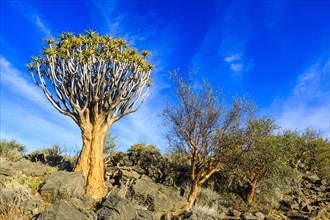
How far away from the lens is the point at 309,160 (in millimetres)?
32531

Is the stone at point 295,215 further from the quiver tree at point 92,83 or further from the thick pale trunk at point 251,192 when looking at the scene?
the quiver tree at point 92,83

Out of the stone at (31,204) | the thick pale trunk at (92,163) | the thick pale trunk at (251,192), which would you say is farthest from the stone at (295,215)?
the stone at (31,204)

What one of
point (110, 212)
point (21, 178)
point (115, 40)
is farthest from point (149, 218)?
point (115, 40)

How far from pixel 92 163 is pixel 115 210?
194 inches

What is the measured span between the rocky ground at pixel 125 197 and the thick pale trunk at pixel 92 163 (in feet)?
2.38

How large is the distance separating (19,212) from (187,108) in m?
9.74

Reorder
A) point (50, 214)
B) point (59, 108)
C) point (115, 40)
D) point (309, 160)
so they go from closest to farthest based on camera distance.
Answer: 1. point (50, 214)
2. point (59, 108)
3. point (115, 40)
4. point (309, 160)

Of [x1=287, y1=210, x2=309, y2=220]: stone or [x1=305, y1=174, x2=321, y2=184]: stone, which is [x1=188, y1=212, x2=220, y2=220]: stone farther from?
[x1=305, y1=174, x2=321, y2=184]: stone

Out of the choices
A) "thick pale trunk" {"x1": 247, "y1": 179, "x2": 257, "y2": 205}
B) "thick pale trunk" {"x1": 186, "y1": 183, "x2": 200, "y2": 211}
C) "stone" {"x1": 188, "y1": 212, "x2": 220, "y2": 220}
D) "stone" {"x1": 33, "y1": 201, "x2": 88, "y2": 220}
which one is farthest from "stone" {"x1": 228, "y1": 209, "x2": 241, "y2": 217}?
"stone" {"x1": 33, "y1": 201, "x2": 88, "y2": 220}

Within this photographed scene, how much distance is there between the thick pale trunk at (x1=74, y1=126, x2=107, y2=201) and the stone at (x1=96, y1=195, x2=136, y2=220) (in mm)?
3398

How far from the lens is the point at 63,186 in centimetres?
1284

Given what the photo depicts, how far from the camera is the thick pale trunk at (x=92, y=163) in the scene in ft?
48.6

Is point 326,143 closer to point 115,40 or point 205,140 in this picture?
point 205,140

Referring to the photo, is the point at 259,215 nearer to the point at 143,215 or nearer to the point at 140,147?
the point at 143,215
